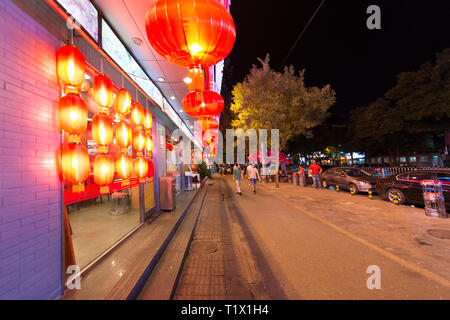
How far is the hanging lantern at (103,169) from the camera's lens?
10.1 ft

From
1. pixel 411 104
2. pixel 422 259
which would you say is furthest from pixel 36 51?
pixel 411 104

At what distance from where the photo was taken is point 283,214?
7.40m

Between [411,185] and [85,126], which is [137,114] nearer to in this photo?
[85,126]

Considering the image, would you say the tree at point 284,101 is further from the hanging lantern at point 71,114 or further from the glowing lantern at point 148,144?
the hanging lantern at point 71,114

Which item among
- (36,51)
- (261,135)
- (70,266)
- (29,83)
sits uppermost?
(261,135)

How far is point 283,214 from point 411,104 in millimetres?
22550

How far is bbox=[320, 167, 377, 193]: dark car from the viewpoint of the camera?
1046 cm

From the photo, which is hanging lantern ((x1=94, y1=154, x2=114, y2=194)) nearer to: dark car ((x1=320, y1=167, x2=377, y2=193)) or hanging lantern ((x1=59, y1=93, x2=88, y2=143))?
hanging lantern ((x1=59, y1=93, x2=88, y2=143))

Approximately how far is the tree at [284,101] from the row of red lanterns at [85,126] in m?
12.9

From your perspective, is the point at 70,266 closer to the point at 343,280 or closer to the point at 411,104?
the point at 343,280

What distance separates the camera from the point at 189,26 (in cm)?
228

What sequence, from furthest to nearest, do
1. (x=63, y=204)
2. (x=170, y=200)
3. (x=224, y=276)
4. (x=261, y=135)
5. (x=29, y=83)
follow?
(x=261, y=135) → (x=170, y=200) → (x=224, y=276) → (x=63, y=204) → (x=29, y=83)

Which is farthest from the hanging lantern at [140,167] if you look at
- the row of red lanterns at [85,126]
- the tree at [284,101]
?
the tree at [284,101]

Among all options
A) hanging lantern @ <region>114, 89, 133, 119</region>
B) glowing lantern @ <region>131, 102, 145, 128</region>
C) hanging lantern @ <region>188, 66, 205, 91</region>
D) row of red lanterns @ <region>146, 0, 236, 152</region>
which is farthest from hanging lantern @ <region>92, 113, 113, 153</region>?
hanging lantern @ <region>188, 66, 205, 91</region>
